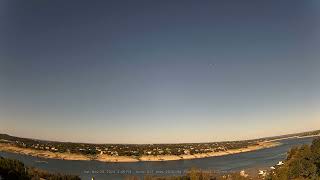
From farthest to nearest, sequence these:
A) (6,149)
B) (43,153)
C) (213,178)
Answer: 1. (43,153)
2. (6,149)
3. (213,178)

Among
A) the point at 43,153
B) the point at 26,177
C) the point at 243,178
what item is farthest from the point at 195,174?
the point at 43,153

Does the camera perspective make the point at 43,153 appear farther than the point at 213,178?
Yes

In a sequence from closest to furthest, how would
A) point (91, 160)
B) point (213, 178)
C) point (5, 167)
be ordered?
point (5, 167)
point (213, 178)
point (91, 160)

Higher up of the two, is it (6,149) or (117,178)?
(6,149)

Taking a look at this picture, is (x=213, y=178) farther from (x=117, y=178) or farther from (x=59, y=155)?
(x=59, y=155)

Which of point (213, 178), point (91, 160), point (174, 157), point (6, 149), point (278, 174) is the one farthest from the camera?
point (174, 157)

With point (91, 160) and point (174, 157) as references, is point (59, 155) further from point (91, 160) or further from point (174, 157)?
point (174, 157)

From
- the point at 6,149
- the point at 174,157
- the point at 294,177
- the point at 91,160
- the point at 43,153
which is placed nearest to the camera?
the point at 294,177

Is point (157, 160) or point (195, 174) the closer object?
point (195, 174)

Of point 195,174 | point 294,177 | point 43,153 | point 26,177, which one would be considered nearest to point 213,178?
point 195,174
